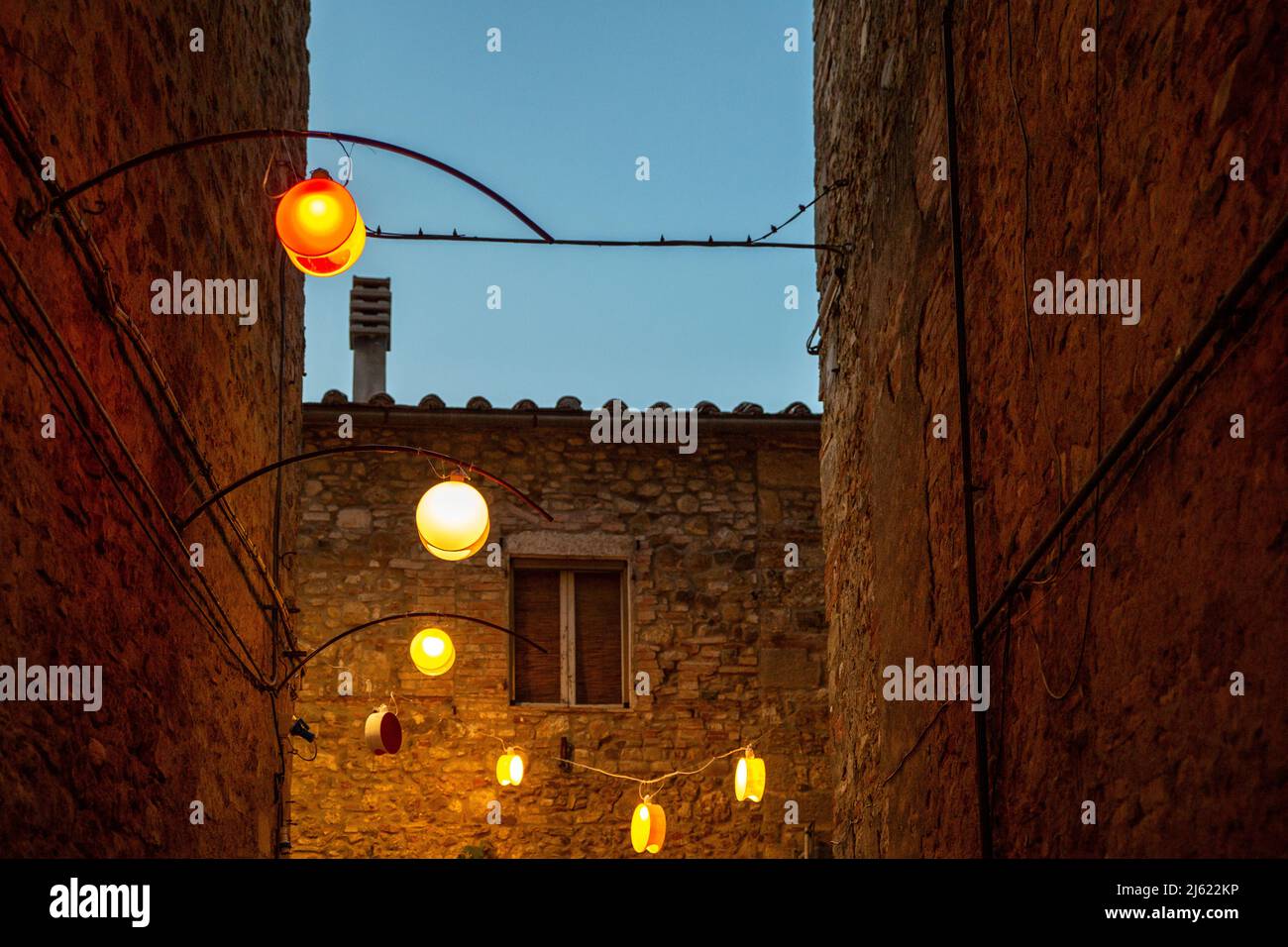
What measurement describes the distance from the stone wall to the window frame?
3.4 inches

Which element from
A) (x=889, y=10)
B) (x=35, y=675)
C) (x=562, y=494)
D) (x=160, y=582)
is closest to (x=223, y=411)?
(x=160, y=582)

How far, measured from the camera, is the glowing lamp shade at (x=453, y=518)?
6.37 metres

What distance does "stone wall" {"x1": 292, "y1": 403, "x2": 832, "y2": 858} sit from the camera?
476 inches

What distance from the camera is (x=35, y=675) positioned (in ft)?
12.0

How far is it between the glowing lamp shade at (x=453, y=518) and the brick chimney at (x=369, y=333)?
746 centimetres

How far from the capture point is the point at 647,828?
1039 cm

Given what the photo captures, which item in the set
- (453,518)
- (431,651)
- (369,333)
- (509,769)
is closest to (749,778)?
(509,769)

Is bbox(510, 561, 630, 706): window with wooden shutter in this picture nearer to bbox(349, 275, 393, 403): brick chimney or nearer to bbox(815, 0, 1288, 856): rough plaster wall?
bbox(349, 275, 393, 403): brick chimney

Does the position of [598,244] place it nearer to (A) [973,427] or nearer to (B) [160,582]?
(A) [973,427]

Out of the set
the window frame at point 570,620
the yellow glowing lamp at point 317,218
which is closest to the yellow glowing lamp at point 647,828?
the window frame at point 570,620

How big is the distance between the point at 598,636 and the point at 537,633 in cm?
55

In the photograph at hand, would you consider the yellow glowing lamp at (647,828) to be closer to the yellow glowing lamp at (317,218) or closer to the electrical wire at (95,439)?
the electrical wire at (95,439)

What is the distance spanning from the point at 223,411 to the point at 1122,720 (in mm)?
4141

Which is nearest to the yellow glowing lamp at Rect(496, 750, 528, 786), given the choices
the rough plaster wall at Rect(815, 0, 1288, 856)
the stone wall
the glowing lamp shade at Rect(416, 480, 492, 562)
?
the stone wall
